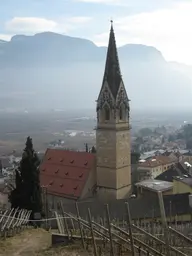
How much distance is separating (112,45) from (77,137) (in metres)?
128

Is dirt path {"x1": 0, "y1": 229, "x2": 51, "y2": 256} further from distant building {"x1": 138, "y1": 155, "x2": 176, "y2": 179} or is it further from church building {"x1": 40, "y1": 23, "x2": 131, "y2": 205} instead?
distant building {"x1": 138, "y1": 155, "x2": 176, "y2": 179}

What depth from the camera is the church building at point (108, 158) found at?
38938 millimetres

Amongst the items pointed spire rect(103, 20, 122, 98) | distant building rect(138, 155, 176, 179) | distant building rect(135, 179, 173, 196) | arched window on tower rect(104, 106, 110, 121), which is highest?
pointed spire rect(103, 20, 122, 98)

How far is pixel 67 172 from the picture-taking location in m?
41.0

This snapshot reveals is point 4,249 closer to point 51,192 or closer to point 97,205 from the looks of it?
point 97,205

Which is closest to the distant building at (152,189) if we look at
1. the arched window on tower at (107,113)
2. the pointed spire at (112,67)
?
the arched window on tower at (107,113)

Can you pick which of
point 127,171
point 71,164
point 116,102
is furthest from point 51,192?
point 116,102

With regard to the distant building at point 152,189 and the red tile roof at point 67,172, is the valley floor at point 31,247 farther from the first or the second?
the distant building at point 152,189

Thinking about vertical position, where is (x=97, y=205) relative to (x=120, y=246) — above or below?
below

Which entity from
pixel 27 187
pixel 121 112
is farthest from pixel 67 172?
pixel 27 187

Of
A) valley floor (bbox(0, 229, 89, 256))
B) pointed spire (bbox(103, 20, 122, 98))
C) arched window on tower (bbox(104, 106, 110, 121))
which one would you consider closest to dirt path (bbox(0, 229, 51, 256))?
valley floor (bbox(0, 229, 89, 256))

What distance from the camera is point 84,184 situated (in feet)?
129

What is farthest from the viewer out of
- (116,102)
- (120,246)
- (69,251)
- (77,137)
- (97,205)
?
(77,137)

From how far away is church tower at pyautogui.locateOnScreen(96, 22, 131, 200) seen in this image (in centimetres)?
3888
